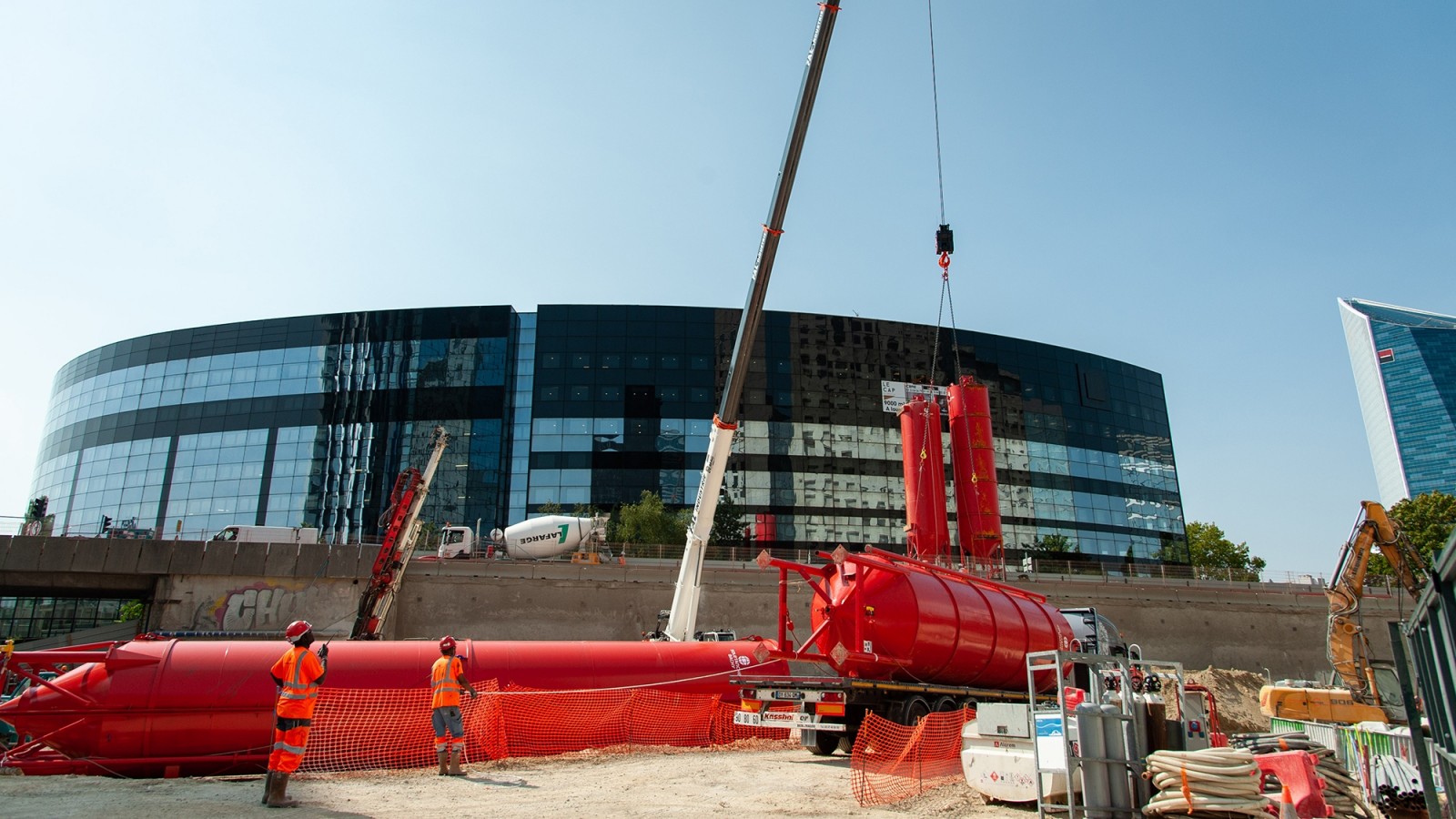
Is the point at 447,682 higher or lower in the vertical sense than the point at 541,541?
lower

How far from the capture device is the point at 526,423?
60969 mm

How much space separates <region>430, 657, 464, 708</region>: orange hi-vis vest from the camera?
11.3 meters

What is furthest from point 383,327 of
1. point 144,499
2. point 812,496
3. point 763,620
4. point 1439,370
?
point 1439,370

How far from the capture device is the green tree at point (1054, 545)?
62.9m

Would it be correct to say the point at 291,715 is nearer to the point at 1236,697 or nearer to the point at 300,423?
the point at 1236,697

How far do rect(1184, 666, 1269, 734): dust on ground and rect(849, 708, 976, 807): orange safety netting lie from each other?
16.8m

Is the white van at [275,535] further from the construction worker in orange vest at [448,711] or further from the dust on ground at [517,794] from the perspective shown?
the construction worker in orange vest at [448,711]

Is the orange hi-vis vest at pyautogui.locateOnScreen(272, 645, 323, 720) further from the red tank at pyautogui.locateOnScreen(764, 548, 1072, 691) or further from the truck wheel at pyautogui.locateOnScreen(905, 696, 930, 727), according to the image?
the truck wheel at pyautogui.locateOnScreen(905, 696, 930, 727)

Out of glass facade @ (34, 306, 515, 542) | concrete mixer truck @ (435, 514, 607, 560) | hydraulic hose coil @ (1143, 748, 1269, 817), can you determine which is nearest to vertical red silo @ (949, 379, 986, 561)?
concrete mixer truck @ (435, 514, 607, 560)

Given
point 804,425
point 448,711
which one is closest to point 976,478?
point 448,711

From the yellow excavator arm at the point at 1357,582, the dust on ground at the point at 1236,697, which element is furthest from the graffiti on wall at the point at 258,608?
the yellow excavator arm at the point at 1357,582

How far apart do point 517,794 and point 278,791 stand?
2.48m

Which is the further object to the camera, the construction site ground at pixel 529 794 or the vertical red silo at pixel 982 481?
the vertical red silo at pixel 982 481

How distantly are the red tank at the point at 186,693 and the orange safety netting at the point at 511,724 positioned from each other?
400mm
